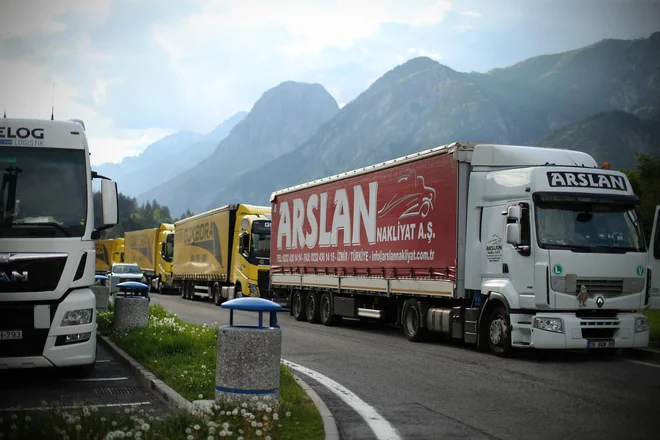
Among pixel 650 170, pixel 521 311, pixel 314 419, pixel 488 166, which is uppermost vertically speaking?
pixel 650 170

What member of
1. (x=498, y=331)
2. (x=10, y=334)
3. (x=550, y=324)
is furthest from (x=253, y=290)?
(x=10, y=334)

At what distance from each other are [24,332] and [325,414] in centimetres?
436

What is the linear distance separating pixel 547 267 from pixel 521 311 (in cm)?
96

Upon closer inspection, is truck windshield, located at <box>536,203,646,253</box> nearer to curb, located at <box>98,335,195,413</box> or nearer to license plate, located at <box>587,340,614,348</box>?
license plate, located at <box>587,340,614,348</box>

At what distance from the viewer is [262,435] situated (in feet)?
21.7

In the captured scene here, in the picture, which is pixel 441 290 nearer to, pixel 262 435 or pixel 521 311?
pixel 521 311

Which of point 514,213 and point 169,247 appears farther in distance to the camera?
point 169,247

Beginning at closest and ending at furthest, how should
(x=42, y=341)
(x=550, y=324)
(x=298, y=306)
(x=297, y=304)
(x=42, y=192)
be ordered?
(x=42, y=341) < (x=42, y=192) < (x=550, y=324) < (x=298, y=306) < (x=297, y=304)

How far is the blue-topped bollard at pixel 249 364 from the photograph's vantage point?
7371 mm

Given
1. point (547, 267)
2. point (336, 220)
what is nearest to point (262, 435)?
point (547, 267)

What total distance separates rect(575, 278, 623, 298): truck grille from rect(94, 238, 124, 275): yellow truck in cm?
5560

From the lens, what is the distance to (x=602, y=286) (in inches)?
525

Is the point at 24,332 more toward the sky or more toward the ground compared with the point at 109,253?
more toward the ground

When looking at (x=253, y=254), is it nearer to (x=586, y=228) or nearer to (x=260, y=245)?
(x=260, y=245)
